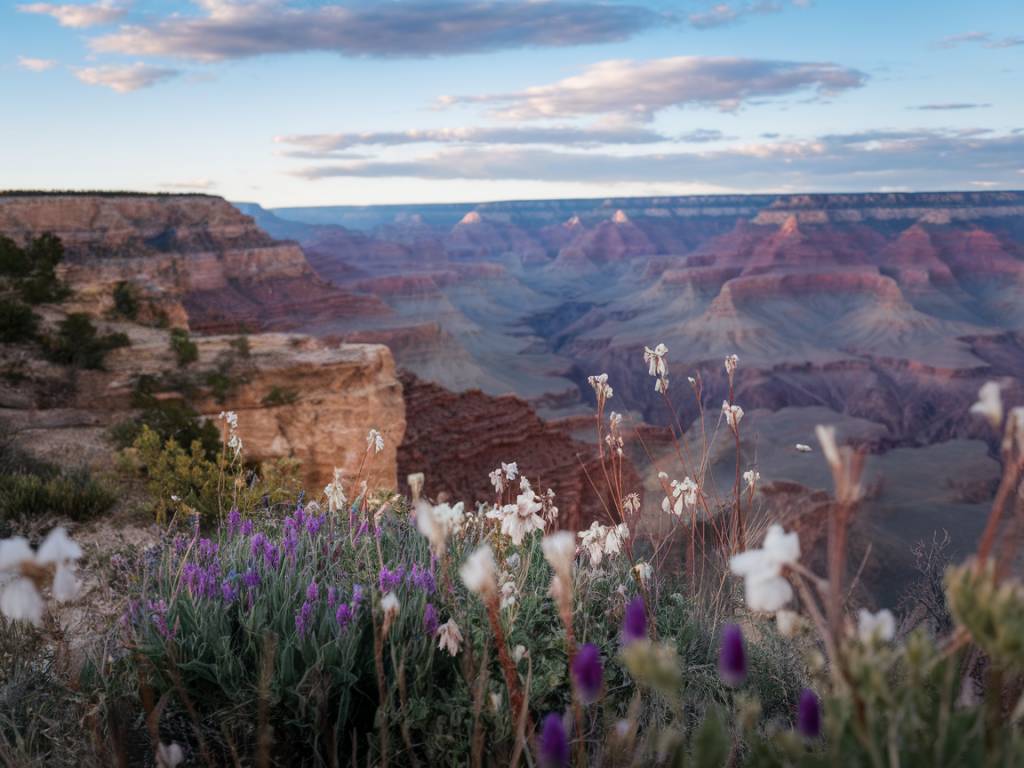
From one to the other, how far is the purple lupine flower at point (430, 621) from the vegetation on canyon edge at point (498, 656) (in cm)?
2

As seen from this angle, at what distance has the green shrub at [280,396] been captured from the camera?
1731 centimetres

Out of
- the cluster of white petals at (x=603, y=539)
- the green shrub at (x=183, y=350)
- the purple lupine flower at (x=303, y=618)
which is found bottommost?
the green shrub at (x=183, y=350)

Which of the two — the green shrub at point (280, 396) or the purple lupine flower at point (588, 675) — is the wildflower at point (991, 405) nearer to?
the purple lupine flower at point (588, 675)

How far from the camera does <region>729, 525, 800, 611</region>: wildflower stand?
1.48m

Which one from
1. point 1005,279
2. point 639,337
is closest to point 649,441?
point 639,337

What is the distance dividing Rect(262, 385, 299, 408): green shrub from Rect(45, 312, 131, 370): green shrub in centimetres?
340

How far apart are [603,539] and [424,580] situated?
4.02 ft

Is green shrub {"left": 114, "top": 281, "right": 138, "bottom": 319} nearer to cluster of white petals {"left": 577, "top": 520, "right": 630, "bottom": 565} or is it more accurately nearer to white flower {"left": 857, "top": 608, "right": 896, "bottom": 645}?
cluster of white petals {"left": 577, "top": 520, "right": 630, "bottom": 565}

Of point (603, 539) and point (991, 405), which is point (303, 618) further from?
point (991, 405)

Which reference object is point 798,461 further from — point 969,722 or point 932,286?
point 932,286

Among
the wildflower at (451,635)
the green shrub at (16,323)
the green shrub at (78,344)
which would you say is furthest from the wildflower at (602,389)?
the green shrub at (16,323)

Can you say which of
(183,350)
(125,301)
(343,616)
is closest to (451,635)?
(343,616)

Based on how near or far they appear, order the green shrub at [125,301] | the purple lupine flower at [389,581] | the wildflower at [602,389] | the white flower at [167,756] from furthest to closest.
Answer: the green shrub at [125,301] → the wildflower at [602,389] → the purple lupine flower at [389,581] → the white flower at [167,756]

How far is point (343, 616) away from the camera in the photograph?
2.92 meters
